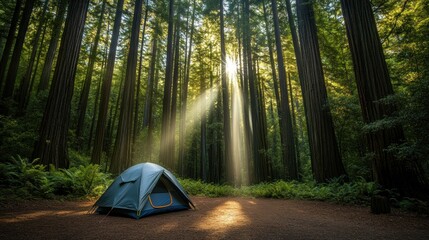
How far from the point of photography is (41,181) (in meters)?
6.15

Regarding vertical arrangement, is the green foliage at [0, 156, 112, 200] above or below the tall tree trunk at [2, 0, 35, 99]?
below

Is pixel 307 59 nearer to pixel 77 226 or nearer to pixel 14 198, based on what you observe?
pixel 77 226

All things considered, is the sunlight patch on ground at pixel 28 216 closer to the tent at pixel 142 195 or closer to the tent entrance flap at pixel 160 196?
the tent at pixel 142 195

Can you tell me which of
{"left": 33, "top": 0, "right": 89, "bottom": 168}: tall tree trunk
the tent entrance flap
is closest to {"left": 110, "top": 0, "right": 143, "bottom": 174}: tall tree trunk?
{"left": 33, "top": 0, "right": 89, "bottom": 168}: tall tree trunk

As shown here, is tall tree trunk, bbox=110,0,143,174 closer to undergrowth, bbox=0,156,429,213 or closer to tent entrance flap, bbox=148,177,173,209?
undergrowth, bbox=0,156,429,213

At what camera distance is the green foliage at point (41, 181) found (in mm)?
5871

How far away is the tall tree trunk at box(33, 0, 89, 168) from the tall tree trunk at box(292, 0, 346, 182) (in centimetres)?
863

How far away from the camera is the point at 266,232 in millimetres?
3432

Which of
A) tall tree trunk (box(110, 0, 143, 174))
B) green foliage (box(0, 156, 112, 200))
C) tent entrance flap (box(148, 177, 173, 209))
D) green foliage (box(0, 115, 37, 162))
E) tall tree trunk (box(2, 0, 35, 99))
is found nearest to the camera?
tent entrance flap (box(148, 177, 173, 209))

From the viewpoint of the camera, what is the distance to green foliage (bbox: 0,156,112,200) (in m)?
5.87

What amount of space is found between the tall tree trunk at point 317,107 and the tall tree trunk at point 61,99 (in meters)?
8.63

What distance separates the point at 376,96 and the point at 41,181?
962 centimetres

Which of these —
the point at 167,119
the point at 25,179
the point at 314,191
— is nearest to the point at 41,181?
the point at 25,179

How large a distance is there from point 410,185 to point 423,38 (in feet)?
15.4
